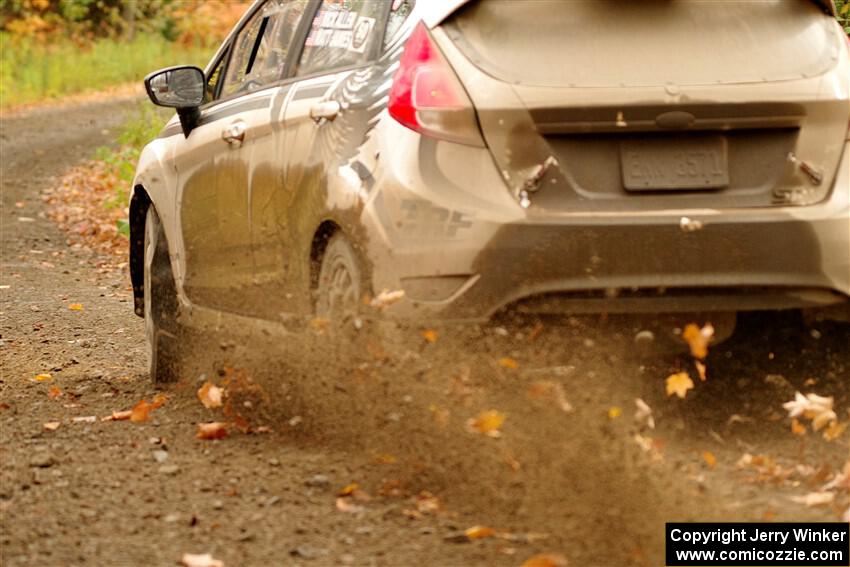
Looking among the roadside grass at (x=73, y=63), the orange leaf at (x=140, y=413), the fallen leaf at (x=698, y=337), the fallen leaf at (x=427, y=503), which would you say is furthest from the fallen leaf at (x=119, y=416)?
the roadside grass at (x=73, y=63)

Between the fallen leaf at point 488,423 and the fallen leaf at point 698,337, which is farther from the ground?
the fallen leaf at point 698,337

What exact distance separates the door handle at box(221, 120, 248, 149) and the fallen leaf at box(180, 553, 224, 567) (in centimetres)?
231

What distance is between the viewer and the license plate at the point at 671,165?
4.84 m

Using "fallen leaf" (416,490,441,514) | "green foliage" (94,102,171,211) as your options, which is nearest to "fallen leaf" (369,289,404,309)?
"fallen leaf" (416,490,441,514)

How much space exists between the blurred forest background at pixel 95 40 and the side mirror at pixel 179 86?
24812mm

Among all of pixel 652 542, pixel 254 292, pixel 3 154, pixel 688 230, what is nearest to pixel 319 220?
pixel 254 292

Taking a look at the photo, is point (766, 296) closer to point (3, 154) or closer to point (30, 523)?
point (30, 523)

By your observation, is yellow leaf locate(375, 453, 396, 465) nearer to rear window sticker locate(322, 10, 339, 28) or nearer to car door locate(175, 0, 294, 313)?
car door locate(175, 0, 294, 313)

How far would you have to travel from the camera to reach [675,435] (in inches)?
214

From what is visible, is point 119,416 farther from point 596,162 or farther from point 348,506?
point 596,162

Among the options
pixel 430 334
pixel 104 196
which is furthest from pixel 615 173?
pixel 104 196

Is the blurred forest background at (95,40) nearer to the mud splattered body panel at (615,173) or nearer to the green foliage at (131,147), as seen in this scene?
the green foliage at (131,147)

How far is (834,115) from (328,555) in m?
2.13

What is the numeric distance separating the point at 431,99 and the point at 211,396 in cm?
196
